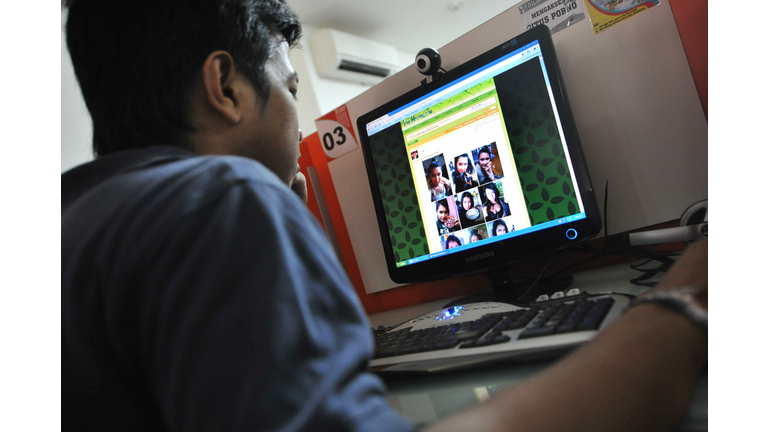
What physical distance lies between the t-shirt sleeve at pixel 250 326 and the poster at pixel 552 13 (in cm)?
81

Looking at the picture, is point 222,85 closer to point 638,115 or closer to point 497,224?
point 497,224

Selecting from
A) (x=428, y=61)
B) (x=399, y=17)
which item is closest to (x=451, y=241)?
(x=428, y=61)

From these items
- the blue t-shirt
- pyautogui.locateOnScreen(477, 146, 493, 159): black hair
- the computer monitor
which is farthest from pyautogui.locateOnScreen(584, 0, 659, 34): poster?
the blue t-shirt

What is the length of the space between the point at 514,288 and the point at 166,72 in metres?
0.71

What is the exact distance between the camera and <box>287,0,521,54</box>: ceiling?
145 inches

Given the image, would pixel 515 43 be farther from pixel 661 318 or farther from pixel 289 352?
pixel 289 352

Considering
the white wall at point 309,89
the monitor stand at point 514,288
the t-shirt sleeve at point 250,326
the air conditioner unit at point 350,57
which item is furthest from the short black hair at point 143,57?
the air conditioner unit at point 350,57

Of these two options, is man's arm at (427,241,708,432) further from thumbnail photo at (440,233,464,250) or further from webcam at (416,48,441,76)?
webcam at (416,48,441,76)

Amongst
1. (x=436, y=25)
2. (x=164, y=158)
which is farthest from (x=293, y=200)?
(x=436, y=25)

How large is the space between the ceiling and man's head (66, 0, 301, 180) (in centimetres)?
322

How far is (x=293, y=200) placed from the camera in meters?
0.32

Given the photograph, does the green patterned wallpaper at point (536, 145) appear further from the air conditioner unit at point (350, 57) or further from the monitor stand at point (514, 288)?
the air conditioner unit at point (350, 57)

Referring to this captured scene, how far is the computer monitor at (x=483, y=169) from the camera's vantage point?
771mm

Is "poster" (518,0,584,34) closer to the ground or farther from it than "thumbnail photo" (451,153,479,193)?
farther from it
